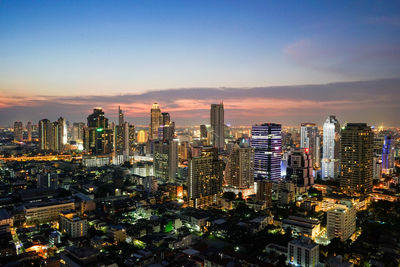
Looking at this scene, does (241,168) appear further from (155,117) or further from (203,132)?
(155,117)

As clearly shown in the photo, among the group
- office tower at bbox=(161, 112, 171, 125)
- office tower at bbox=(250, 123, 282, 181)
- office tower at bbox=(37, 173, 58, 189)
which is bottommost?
office tower at bbox=(37, 173, 58, 189)

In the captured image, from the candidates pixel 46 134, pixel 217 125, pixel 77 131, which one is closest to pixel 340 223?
pixel 217 125

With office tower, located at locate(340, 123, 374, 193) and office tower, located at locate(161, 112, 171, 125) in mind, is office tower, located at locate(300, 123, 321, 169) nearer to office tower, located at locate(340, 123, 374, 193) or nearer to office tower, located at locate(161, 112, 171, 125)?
office tower, located at locate(340, 123, 374, 193)

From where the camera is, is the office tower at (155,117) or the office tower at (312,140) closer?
the office tower at (312,140)

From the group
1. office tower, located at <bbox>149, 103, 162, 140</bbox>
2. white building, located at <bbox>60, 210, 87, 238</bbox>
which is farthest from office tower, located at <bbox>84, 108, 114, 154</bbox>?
white building, located at <bbox>60, 210, 87, 238</bbox>

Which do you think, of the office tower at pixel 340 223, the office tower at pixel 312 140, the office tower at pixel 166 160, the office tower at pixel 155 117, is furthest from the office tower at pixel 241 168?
the office tower at pixel 155 117

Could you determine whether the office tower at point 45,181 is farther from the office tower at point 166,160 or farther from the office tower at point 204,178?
the office tower at point 204,178
